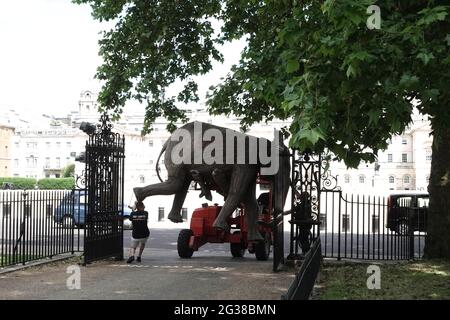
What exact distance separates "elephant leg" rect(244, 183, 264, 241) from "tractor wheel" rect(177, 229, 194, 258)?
2.16 m

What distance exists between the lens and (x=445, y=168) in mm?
14023

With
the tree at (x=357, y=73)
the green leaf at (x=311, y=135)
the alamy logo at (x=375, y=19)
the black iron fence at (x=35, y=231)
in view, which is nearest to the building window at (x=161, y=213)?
→ the black iron fence at (x=35, y=231)

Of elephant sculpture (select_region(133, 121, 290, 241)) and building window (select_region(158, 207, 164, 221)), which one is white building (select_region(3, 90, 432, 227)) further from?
elephant sculpture (select_region(133, 121, 290, 241))

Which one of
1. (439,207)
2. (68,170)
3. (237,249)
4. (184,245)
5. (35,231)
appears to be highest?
(68,170)

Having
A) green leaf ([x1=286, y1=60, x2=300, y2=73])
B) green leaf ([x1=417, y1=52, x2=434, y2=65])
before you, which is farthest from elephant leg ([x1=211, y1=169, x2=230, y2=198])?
green leaf ([x1=417, y1=52, x2=434, y2=65])

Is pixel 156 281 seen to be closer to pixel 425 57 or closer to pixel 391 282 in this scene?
pixel 391 282

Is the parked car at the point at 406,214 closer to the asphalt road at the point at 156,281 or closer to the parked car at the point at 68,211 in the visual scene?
the asphalt road at the point at 156,281

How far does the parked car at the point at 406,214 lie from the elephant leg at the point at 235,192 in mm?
4450

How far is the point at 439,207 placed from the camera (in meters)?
14.1

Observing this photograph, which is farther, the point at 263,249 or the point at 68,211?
the point at 68,211

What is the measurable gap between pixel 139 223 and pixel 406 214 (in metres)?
9.16

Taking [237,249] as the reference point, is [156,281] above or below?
above

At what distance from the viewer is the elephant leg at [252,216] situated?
569 inches

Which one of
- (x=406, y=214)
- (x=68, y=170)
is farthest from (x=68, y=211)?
(x=68, y=170)
